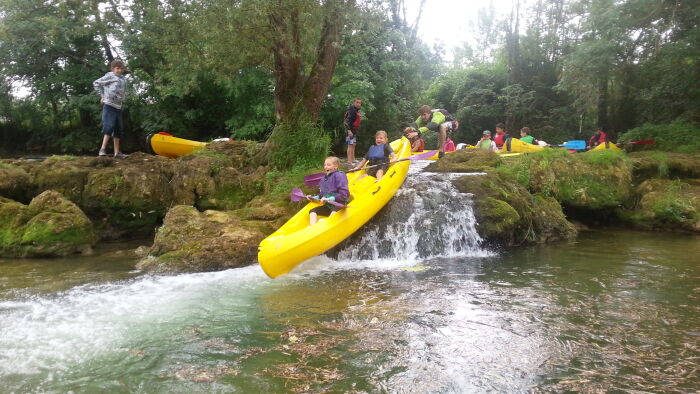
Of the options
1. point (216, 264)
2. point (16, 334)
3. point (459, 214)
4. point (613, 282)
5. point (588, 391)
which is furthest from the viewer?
point (459, 214)

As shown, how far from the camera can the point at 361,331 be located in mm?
3770

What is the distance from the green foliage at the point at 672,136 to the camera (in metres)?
12.4

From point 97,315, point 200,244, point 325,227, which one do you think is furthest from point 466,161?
point 97,315

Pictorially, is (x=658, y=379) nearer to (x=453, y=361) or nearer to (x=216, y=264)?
(x=453, y=361)

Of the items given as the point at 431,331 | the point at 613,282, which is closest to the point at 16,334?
the point at 431,331

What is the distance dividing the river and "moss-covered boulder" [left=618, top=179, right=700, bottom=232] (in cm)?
305

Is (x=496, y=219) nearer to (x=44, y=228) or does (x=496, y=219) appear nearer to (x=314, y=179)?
(x=314, y=179)

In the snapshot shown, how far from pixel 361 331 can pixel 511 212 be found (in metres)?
4.73

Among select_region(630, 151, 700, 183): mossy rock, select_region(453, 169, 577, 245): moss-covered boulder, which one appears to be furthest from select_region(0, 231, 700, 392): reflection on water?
select_region(630, 151, 700, 183): mossy rock

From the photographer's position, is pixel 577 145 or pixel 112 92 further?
pixel 577 145

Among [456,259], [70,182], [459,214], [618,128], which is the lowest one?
[456,259]

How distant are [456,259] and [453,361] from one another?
3727 millimetres

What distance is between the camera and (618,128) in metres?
16.8

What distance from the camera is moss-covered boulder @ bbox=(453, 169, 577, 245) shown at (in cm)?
752
